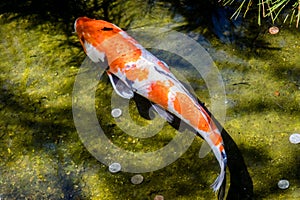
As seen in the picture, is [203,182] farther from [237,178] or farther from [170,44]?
[170,44]

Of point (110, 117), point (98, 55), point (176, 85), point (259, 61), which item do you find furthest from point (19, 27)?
point (259, 61)

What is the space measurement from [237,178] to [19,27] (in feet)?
6.50

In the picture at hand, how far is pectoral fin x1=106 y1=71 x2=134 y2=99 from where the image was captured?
304 cm

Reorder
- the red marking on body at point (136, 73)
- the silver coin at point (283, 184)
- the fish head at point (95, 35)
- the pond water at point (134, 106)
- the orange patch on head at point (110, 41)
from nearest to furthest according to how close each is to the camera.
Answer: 1. the silver coin at point (283, 184)
2. the pond water at point (134, 106)
3. the red marking on body at point (136, 73)
4. the orange patch on head at point (110, 41)
5. the fish head at point (95, 35)

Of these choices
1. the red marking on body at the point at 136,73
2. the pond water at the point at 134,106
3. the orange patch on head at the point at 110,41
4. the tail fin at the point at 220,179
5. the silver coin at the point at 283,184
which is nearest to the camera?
the tail fin at the point at 220,179

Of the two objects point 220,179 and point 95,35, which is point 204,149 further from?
point 95,35

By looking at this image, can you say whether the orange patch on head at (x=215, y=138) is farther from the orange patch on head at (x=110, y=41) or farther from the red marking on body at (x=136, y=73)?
the orange patch on head at (x=110, y=41)

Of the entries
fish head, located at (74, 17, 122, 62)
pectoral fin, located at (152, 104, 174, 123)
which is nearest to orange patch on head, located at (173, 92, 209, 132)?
pectoral fin, located at (152, 104, 174, 123)

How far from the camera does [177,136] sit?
2.96 m

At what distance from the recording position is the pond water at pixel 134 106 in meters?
2.79

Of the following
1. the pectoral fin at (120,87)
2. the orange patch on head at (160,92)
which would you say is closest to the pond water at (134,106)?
the pectoral fin at (120,87)

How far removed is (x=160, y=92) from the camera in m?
2.84

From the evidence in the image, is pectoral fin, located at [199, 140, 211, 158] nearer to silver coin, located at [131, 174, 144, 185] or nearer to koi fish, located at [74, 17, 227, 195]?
koi fish, located at [74, 17, 227, 195]

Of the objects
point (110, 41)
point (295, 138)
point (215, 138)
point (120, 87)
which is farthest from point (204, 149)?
point (110, 41)
